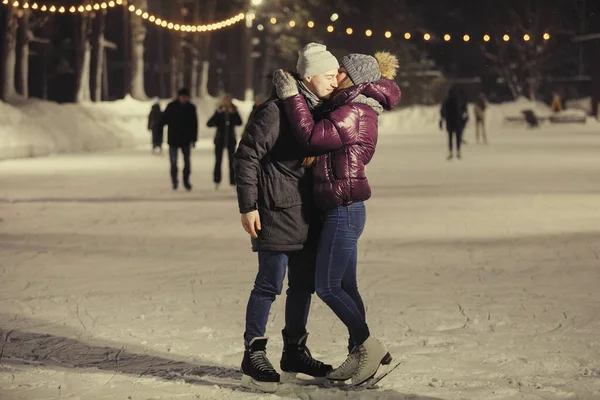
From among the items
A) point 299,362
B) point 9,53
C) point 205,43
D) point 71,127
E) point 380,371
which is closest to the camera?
point 299,362

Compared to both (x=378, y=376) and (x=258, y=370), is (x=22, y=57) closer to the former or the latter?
(x=378, y=376)

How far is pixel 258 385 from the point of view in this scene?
6074 millimetres

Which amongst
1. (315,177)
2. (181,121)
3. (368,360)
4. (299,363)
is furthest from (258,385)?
(181,121)

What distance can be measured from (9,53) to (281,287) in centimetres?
3386

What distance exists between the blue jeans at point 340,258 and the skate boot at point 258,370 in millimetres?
432

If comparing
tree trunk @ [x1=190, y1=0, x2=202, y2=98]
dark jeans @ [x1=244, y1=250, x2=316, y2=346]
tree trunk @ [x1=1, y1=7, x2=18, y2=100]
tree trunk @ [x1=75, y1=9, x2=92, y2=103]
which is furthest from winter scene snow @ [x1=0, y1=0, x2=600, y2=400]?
tree trunk @ [x1=190, y1=0, x2=202, y2=98]

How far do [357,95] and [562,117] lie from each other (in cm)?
5294

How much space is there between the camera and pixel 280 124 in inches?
234

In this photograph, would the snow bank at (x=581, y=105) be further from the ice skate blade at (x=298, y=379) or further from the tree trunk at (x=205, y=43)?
the ice skate blade at (x=298, y=379)

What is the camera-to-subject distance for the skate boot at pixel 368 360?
6.09 meters

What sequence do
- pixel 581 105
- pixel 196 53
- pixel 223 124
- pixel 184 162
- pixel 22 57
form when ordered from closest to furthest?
1. pixel 184 162
2. pixel 223 124
3. pixel 22 57
4. pixel 196 53
5. pixel 581 105

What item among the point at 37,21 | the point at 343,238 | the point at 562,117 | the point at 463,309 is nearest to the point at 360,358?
the point at 343,238

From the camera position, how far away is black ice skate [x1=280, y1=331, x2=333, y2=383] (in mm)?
6305

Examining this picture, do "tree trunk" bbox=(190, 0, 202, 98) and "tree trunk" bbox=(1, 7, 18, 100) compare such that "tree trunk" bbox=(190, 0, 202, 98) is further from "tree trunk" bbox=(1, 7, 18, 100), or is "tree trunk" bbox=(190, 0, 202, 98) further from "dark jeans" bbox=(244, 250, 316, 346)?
"dark jeans" bbox=(244, 250, 316, 346)
